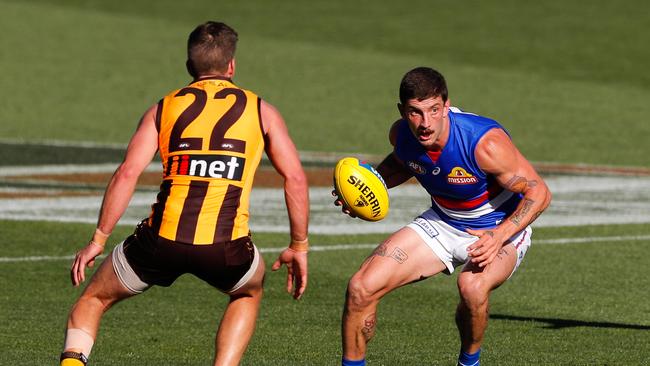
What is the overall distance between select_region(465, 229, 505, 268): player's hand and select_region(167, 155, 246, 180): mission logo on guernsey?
5.56 ft

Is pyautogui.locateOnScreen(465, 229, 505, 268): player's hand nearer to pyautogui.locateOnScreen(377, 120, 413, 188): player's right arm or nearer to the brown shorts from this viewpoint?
pyautogui.locateOnScreen(377, 120, 413, 188): player's right arm

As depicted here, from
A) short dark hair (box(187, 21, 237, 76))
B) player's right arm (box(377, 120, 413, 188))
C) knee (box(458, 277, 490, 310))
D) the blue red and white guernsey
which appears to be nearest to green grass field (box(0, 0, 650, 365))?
knee (box(458, 277, 490, 310))

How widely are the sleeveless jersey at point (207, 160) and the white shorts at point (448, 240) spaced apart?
2.09 meters

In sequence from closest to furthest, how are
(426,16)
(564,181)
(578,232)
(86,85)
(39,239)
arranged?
1. (39,239)
2. (578,232)
3. (564,181)
4. (86,85)
5. (426,16)

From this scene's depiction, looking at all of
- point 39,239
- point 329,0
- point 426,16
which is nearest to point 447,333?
point 39,239

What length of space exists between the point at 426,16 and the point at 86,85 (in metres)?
16.2

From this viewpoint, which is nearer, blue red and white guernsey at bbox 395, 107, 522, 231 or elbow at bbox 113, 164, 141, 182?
elbow at bbox 113, 164, 141, 182

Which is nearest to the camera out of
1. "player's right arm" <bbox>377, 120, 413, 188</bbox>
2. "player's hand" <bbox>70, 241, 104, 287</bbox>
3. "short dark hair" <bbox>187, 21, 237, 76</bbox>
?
"player's hand" <bbox>70, 241, 104, 287</bbox>

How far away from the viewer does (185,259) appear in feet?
26.9

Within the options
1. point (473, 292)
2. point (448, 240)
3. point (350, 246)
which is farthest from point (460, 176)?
point (350, 246)

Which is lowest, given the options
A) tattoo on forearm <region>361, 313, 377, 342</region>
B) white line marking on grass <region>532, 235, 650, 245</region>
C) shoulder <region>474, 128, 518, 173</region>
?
white line marking on grass <region>532, 235, 650, 245</region>

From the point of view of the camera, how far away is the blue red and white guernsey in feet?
31.9

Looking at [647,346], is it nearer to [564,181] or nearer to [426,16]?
[564,181]

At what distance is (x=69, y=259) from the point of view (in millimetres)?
14898
